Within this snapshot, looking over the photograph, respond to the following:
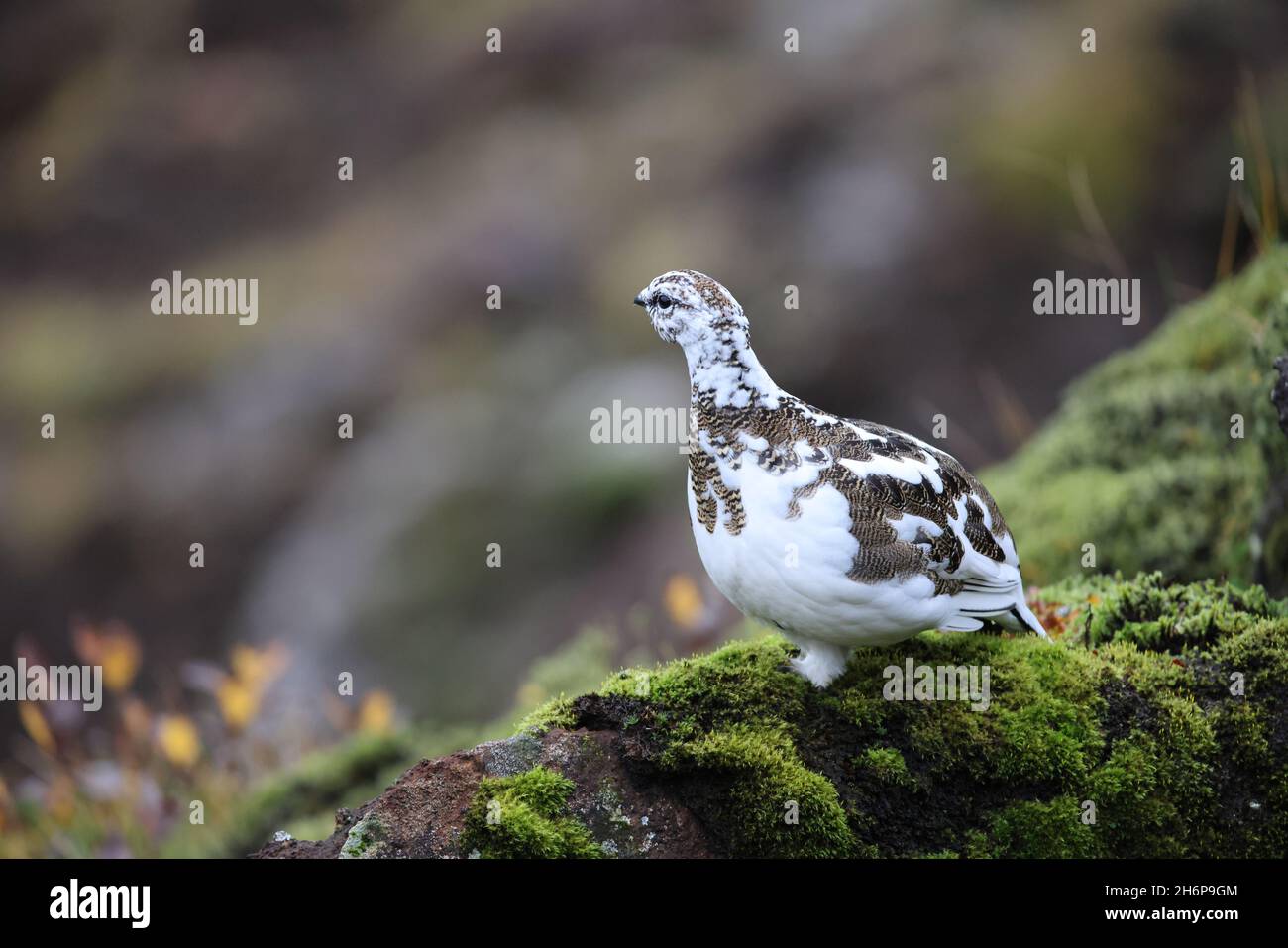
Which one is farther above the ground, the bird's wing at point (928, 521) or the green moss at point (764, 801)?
the bird's wing at point (928, 521)

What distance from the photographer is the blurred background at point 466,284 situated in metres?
9.37

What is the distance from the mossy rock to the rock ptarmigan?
27 centimetres

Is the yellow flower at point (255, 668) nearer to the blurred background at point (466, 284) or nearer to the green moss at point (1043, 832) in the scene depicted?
the blurred background at point (466, 284)

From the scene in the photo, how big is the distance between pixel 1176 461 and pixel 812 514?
380 cm

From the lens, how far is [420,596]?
386 inches

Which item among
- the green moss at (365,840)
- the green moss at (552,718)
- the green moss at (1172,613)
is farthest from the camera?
the green moss at (1172,613)

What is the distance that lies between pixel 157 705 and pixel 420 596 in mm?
2287

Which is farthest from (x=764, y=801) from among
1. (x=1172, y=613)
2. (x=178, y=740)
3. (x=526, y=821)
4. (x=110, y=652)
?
(x=110, y=652)

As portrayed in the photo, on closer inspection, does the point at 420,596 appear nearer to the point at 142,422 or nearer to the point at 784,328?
the point at 784,328

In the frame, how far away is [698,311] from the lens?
4.11 meters

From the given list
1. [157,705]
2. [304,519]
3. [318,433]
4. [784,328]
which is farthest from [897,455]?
[318,433]

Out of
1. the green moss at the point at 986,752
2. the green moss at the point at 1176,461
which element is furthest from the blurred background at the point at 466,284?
the green moss at the point at 986,752

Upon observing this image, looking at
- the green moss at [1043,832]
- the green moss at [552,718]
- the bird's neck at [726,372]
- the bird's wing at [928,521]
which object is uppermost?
the bird's neck at [726,372]

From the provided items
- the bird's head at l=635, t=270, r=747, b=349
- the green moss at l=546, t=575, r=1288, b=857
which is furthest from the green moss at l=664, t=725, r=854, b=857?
the bird's head at l=635, t=270, r=747, b=349
